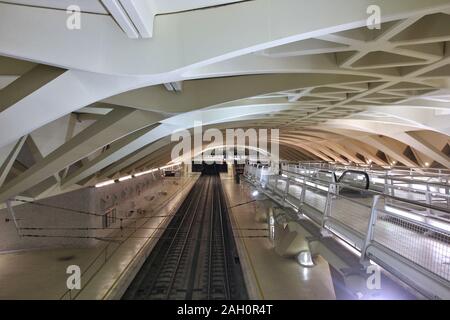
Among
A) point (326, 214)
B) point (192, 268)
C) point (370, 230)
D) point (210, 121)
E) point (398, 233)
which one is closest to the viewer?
point (370, 230)

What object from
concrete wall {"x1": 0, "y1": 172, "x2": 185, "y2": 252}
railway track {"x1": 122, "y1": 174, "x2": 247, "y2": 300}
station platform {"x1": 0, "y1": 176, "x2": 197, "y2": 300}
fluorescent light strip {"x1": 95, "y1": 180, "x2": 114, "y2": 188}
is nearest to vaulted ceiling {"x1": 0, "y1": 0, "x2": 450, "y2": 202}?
station platform {"x1": 0, "y1": 176, "x2": 197, "y2": 300}

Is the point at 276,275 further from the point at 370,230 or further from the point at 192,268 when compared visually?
the point at 370,230

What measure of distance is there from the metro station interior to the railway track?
0.07 m

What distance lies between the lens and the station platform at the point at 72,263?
303 inches

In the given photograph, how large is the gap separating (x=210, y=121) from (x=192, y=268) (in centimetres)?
558

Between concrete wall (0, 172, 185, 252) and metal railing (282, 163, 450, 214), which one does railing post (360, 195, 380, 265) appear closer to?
metal railing (282, 163, 450, 214)

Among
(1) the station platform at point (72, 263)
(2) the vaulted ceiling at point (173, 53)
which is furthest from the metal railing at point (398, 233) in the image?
(1) the station platform at point (72, 263)

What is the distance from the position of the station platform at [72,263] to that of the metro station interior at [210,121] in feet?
0.22

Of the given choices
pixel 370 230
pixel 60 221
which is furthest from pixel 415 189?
pixel 60 221

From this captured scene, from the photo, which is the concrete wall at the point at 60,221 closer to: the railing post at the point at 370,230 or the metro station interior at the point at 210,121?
the metro station interior at the point at 210,121

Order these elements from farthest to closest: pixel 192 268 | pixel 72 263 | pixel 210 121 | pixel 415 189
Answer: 1. pixel 210 121
2. pixel 192 268
3. pixel 72 263
4. pixel 415 189

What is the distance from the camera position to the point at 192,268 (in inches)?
413

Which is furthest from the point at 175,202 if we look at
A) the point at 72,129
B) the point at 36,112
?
the point at 36,112
